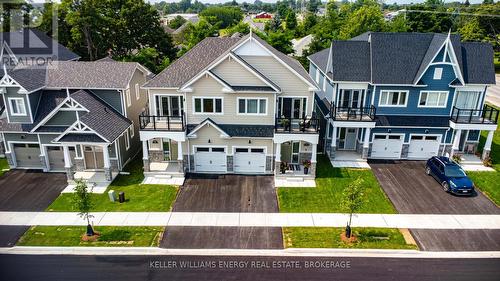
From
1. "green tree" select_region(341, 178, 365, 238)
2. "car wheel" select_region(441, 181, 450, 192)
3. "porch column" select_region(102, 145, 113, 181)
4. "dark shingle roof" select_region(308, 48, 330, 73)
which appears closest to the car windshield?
"car wheel" select_region(441, 181, 450, 192)

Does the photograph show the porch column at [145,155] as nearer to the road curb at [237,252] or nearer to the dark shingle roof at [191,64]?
the dark shingle roof at [191,64]

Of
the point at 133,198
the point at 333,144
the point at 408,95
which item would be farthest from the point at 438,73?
the point at 133,198

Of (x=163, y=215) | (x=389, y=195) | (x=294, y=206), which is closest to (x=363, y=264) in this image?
(x=294, y=206)

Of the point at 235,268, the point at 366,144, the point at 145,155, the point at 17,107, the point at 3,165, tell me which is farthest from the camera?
the point at 366,144

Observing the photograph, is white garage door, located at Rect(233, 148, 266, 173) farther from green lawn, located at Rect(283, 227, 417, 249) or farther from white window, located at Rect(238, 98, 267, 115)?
green lawn, located at Rect(283, 227, 417, 249)

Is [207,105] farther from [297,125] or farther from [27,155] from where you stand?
[27,155]

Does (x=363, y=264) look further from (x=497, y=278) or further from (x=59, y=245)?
(x=59, y=245)
